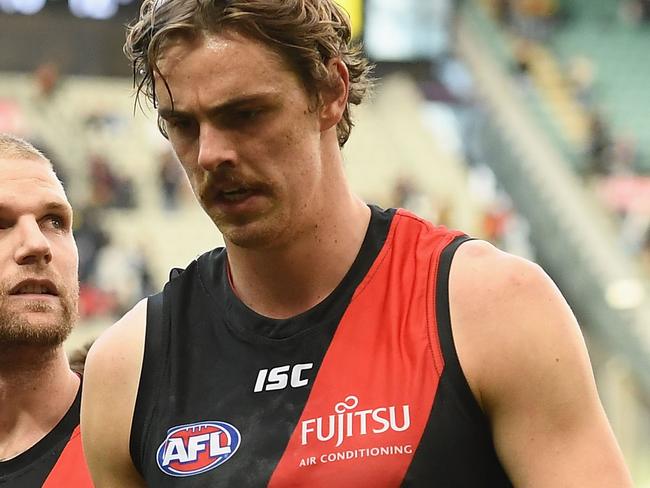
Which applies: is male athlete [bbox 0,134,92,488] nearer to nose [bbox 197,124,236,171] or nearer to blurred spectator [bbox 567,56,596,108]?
nose [bbox 197,124,236,171]

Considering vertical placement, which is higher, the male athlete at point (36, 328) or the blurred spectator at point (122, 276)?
the male athlete at point (36, 328)

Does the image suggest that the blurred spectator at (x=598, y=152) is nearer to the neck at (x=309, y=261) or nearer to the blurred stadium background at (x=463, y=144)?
the blurred stadium background at (x=463, y=144)

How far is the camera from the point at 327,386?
7.99 ft

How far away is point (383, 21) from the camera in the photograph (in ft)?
75.4

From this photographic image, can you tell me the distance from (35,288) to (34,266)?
0.06 metres

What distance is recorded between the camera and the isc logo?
2.46 metres

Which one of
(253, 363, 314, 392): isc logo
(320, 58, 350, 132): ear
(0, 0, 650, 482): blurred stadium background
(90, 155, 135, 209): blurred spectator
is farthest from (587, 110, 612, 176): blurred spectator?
(253, 363, 314, 392): isc logo

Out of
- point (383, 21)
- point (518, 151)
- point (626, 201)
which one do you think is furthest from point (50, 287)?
point (383, 21)

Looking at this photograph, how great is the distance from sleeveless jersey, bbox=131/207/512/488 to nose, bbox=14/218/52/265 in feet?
2.08

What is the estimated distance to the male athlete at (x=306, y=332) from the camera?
91.0 inches

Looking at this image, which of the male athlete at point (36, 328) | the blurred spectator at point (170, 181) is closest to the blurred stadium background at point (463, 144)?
the blurred spectator at point (170, 181)

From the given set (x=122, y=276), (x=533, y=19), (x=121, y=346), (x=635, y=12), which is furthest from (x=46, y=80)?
(x=121, y=346)

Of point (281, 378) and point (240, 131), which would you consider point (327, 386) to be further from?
point (240, 131)

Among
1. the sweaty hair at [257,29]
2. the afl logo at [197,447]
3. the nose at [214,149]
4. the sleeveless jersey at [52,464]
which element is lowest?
the sleeveless jersey at [52,464]
